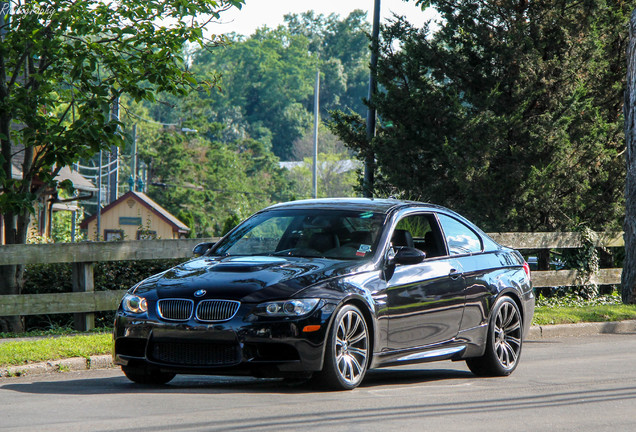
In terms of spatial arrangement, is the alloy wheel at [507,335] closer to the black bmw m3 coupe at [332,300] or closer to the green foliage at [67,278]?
the black bmw m3 coupe at [332,300]

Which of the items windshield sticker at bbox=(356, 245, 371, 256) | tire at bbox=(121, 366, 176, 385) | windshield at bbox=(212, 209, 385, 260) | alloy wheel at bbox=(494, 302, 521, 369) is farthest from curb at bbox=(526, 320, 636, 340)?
tire at bbox=(121, 366, 176, 385)

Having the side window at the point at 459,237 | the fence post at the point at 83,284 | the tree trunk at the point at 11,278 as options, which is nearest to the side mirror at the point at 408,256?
the side window at the point at 459,237

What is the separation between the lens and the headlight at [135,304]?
312 inches

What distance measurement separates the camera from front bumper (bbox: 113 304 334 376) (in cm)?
755

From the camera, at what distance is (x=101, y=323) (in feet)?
46.2

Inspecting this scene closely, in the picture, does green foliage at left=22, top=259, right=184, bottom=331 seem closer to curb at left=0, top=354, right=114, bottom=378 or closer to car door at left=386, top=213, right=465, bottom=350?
curb at left=0, top=354, right=114, bottom=378

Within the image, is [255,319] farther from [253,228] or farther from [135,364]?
[253,228]

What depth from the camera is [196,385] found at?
8445 mm

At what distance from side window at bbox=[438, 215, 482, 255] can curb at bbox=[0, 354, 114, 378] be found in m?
3.48

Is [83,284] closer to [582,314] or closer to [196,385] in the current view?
[196,385]

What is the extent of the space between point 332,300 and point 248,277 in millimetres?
677

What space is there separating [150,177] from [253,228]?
223 ft

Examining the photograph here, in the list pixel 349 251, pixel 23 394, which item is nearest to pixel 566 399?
pixel 349 251

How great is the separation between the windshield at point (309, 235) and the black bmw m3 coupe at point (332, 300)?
12mm
